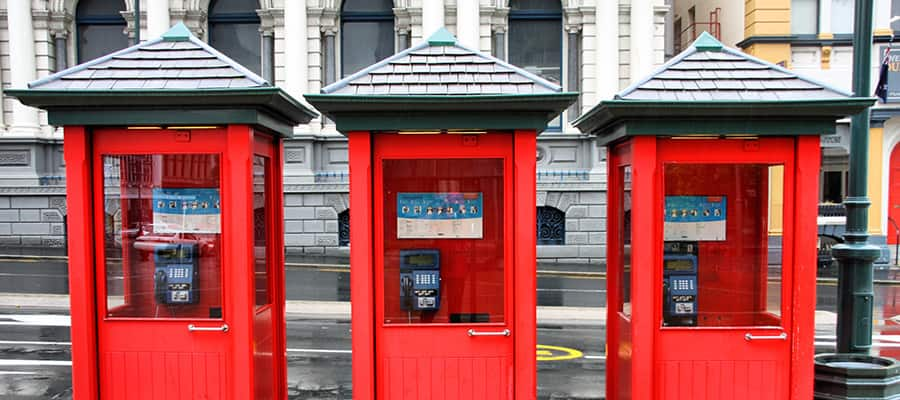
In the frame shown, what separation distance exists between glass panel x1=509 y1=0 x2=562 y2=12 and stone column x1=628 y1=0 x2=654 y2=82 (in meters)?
2.21

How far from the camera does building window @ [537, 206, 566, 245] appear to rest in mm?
19438

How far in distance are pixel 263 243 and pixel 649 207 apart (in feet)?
9.61

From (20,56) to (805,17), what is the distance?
74.0 feet

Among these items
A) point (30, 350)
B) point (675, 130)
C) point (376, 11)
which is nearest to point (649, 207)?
point (675, 130)

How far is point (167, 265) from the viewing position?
5.48 meters

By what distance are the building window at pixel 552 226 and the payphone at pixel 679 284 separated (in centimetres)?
1402

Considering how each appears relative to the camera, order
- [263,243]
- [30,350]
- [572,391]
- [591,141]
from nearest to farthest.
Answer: [263,243], [572,391], [30,350], [591,141]

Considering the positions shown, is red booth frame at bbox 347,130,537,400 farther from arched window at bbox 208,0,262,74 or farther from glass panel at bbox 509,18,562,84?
arched window at bbox 208,0,262,74

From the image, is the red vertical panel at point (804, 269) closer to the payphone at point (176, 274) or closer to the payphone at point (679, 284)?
the payphone at point (679, 284)

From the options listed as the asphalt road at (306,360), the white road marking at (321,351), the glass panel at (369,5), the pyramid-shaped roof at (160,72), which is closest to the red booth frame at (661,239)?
the asphalt road at (306,360)

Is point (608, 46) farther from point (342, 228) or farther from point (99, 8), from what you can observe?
point (99, 8)

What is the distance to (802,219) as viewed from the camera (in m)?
5.00

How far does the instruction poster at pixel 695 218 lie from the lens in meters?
5.34

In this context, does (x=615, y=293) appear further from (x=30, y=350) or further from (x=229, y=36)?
(x=229, y=36)
